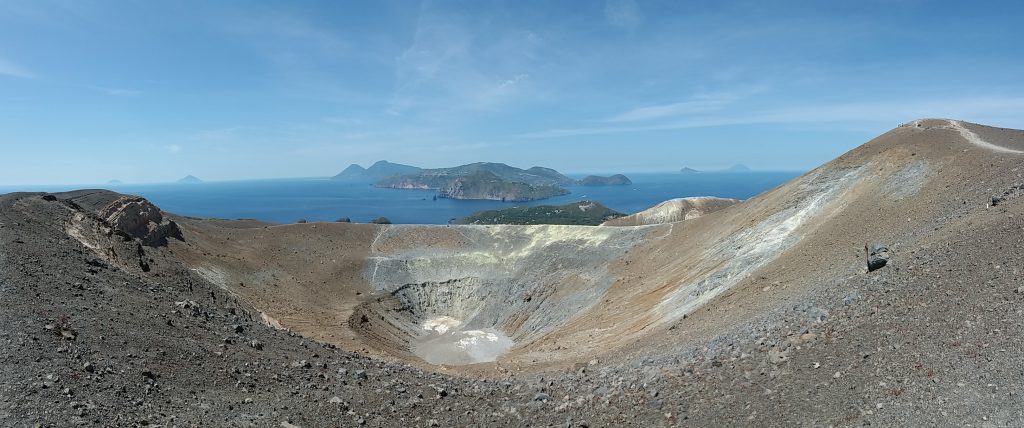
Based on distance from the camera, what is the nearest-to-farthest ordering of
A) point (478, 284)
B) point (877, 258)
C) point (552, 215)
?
point (877, 258) → point (478, 284) → point (552, 215)

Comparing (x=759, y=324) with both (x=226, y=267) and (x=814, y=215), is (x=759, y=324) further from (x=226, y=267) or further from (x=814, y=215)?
(x=226, y=267)

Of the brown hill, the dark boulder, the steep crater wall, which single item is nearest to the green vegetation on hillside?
the steep crater wall

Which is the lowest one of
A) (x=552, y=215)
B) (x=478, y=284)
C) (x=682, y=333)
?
(x=552, y=215)

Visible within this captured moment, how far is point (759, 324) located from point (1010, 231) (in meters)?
7.12

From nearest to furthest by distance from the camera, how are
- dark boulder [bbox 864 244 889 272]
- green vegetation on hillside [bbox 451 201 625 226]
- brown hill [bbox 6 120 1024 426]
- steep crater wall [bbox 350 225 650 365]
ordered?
brown hill [bbox 6 120 1024 426]
dark boulder [bbox 864 244 889 272]
steep crater wall [bbox 350 225 650 365]
green vegetation on hillside [bbox 451 201 625 226]

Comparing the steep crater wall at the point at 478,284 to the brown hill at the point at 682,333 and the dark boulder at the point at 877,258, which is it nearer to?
the brown hill at the point at 682,333

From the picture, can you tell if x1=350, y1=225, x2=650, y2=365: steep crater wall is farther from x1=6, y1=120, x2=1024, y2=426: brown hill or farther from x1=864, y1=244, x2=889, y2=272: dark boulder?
x1=864, y1=244, x2=889, y2=272: dark boulder

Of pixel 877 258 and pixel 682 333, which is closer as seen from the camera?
pixel 877 258

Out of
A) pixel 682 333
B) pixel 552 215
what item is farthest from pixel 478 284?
pixel 552 215

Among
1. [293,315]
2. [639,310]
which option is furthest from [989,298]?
[293,315]

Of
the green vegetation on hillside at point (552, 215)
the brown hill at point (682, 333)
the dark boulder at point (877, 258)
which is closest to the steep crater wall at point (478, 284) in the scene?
the brown hill at point (682, 333)

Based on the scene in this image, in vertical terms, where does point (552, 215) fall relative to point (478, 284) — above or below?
below

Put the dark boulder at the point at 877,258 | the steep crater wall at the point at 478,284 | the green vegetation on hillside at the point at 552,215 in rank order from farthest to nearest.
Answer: the green vegetation on hillside at the point at 552,215, the steep crater wall at the point at 478,284, the dark boulder at the point at 877,258

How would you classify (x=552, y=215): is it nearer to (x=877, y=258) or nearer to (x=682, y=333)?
(x=682, y=333)
